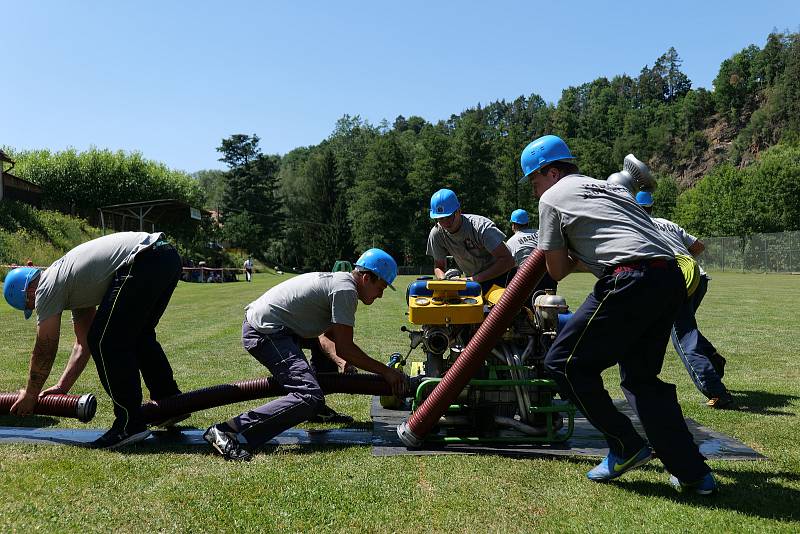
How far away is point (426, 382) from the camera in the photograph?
5418 mm

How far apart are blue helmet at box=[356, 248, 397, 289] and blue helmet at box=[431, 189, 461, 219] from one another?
1213mm

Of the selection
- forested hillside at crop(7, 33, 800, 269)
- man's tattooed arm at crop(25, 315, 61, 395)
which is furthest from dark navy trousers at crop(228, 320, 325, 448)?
forested hillside at crop(7, 33, 800, 269)

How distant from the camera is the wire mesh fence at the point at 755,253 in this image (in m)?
54.0

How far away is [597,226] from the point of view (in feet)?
13.8

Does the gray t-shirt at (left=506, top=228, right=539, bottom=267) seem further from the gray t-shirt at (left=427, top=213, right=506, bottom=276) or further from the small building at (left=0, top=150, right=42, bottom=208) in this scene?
the small building at (left=0, top=150, right=42, bottom=208)

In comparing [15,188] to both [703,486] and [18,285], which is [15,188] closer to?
[18,285]

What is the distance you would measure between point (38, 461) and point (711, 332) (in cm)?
1219

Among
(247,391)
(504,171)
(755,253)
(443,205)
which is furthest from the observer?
(504,171)

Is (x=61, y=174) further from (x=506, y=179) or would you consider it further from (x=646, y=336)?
(x=646, y=336)

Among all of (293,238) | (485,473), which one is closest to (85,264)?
(485,473)

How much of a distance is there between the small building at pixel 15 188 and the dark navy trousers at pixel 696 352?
46185mm

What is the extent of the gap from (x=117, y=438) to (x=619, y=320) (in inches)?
157

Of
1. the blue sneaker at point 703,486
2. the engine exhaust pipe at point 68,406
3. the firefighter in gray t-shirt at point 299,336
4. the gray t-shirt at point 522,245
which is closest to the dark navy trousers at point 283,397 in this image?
the firefighter in gray t-shirt at point 299,336

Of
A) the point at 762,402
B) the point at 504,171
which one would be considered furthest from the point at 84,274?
the point at 504,171
